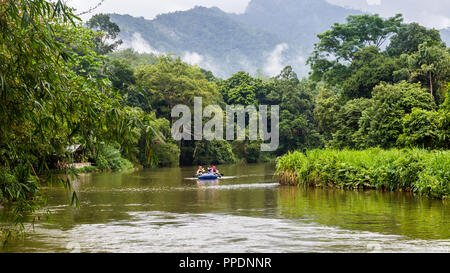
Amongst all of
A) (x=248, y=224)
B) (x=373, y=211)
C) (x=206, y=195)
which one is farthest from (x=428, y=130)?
(x=248, y=224)

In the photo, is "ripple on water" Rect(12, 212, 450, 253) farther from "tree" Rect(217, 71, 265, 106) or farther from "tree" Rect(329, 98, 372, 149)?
"tree" Rect(217, 71, 265, 106)

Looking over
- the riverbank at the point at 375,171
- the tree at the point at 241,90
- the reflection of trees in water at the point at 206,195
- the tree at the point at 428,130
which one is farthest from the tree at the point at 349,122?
the tree at the point at 241,90

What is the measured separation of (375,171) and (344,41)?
116ft

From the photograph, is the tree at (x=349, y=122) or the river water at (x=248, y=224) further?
the tree at (x=349, y=122)

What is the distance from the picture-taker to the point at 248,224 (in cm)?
1275

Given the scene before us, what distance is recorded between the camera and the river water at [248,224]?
973 cm

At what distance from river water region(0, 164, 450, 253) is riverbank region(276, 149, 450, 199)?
2.09 feet

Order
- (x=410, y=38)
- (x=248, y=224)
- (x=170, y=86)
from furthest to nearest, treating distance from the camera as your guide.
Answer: (x=170, y=86)
(x=410, y=38)
(x=248, y=224)

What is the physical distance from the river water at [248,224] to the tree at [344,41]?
32205 mm

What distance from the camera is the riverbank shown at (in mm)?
16641

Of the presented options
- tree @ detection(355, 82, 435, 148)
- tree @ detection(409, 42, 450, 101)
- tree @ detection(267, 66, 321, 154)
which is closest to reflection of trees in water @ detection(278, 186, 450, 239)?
tree @ detection(355, 82, 435, 148)

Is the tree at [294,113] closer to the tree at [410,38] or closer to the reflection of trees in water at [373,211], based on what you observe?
the tree at [410,38]

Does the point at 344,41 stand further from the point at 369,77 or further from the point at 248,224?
the point at 248,224
